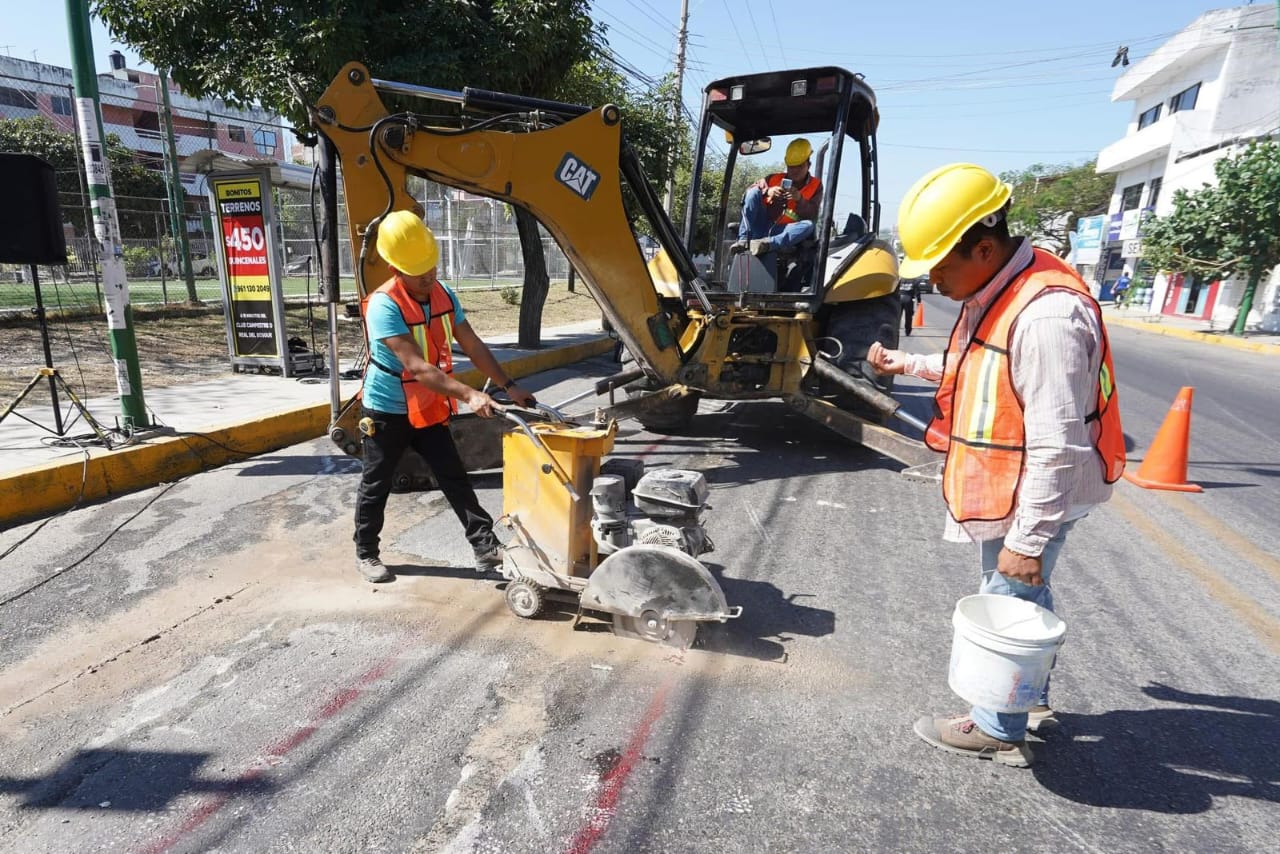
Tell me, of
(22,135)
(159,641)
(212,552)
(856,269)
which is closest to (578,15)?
(856,269)

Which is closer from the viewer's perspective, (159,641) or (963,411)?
(963,411)

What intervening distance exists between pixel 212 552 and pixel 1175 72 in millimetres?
37682

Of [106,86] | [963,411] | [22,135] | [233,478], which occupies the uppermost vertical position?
[106,86]

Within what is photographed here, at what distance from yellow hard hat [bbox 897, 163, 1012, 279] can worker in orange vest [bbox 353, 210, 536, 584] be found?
1908mm

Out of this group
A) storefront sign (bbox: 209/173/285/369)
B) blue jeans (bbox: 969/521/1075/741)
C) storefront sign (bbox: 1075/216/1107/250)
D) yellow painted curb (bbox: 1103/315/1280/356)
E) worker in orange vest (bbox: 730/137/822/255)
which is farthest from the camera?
storefront sign (bbox: 1075/216/1107/250)

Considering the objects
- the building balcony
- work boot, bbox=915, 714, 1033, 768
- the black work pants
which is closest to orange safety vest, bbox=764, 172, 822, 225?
the black work pants

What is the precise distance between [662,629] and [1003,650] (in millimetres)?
1366

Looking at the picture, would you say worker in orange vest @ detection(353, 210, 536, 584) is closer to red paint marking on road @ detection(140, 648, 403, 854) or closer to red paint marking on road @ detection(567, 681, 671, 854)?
red paint marking on road @ detection(140, 648, 403, 854)

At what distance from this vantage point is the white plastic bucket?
2.10 m

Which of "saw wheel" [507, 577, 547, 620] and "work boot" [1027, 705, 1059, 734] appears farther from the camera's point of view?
"saw wheel" [507, 577, 547, 620]

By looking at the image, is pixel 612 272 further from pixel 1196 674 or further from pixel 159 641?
pixel 1196 674

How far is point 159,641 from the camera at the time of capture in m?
3.04

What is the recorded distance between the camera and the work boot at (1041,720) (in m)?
2.56

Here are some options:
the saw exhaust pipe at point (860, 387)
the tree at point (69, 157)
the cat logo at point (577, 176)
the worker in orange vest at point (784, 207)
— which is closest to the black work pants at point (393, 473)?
the cat logo at point (577, 176)
